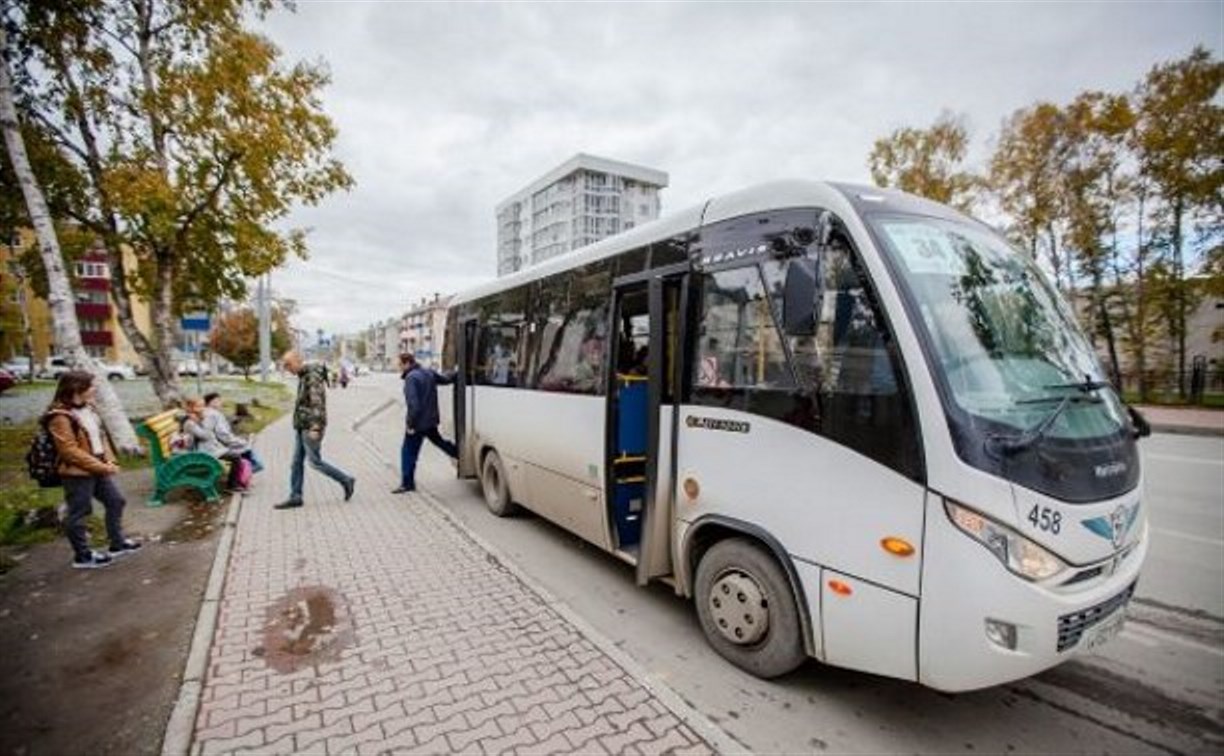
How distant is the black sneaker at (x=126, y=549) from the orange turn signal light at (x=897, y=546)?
6.98 metres

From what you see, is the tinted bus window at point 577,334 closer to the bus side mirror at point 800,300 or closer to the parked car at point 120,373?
the bus side mirror at point 800,300

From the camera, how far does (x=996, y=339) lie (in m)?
3.04

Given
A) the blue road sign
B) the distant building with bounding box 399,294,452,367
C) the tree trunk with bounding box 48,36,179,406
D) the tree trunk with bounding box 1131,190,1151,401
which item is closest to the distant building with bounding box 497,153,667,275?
the distant building with bounding box 399,294,452,367

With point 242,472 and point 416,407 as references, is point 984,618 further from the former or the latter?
point 242,472

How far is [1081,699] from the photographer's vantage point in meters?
3.46

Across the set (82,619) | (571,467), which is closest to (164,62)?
(82,619)

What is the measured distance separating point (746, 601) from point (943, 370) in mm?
1840

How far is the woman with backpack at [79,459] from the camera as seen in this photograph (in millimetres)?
5270

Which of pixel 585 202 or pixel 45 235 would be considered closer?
pixel 45 235

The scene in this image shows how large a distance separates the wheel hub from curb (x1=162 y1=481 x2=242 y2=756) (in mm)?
3026

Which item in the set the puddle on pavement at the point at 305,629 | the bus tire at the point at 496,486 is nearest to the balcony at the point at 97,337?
the bus tire at the point at 496,486

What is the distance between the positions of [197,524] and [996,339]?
821 centimetres

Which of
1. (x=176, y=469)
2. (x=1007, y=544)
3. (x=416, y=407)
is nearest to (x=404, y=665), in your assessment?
(x=1007, y=544)

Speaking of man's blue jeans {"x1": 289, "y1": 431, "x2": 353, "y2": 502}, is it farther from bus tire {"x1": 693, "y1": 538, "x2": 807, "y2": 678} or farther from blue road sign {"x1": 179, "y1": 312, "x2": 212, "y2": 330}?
blue road sign {"x1": 179, "y1": 312, "x2": 212, "y2": 330}
